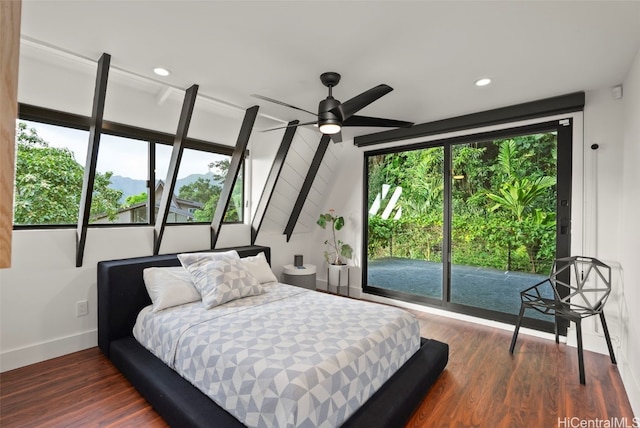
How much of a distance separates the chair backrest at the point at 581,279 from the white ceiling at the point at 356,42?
1.65m

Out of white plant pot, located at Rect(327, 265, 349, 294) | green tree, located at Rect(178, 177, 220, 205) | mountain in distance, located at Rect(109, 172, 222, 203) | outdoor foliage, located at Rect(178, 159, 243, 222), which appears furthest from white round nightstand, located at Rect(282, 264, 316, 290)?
mountain in distance, located at Rect(109, 172, 222, 203)

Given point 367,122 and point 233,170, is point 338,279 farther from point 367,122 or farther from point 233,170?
point 367,122

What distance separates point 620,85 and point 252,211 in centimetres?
418

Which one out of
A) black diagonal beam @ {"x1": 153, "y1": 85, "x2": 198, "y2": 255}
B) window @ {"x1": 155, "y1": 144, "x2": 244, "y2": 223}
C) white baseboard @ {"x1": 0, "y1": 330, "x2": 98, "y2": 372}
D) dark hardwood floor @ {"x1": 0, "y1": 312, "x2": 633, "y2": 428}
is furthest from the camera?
window @ {"x1": 155, "y1": 144, "x2": 244, "y2": 223}

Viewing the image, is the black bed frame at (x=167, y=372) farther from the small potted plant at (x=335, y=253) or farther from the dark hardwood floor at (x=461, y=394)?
the small potted plant at (x=335, y=253)

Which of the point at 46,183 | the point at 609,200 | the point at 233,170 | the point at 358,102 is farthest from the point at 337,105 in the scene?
the point at 609,200

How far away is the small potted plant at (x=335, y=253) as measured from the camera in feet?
15.8

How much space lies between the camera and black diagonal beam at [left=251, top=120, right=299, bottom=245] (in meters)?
3.93

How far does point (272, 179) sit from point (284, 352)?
267 cm

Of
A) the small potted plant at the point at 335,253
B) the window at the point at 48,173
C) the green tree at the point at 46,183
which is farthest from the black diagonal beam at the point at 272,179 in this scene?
the window at the point at 48,173

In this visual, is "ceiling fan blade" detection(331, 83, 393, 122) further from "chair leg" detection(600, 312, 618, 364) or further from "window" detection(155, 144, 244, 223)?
"chair leg" detection(600, 312, 618, 364)

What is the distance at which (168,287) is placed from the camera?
2707 mm

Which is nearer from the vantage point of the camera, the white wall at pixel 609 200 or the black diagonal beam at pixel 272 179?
the white wall at pixel 609 200

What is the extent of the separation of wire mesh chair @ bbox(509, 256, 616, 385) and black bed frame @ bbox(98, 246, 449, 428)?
1.03 m
